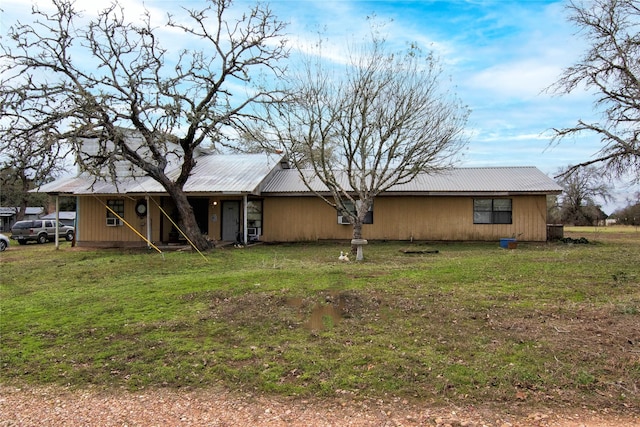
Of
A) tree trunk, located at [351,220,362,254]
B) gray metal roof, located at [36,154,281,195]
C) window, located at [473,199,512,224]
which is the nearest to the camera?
tree trunk, located at [351,220,362,254]

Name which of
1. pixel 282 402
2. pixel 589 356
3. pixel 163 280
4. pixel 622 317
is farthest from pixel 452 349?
pixel 163 280

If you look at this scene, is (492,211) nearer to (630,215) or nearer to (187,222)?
(187,222)

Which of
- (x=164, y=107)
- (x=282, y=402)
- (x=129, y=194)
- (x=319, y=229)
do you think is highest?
(x=164, y=107)

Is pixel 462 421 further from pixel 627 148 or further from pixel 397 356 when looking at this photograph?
pixel 627 148

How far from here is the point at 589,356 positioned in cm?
466

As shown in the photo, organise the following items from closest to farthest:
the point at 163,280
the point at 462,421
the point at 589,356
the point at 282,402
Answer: the point at 462,421, the point at 282,402, the point at 589,356, the point at 163,280

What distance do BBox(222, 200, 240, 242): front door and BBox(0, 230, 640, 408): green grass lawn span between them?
978 cm

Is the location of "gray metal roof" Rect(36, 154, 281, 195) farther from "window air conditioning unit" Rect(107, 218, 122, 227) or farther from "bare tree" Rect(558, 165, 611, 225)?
"bare tree" Rect(558, 165, 611, 225)

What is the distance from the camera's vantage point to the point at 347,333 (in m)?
5.67

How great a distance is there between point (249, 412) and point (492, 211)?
17.7 metres

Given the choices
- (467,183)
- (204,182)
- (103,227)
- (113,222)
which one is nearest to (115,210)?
(113,222)

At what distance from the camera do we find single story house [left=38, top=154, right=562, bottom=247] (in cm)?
1897

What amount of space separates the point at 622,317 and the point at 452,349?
8.96ft

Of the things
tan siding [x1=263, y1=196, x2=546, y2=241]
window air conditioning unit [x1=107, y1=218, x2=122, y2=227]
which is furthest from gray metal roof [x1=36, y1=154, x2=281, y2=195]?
tan siding [x1=263, y1=196, x2=546, y2=241]
